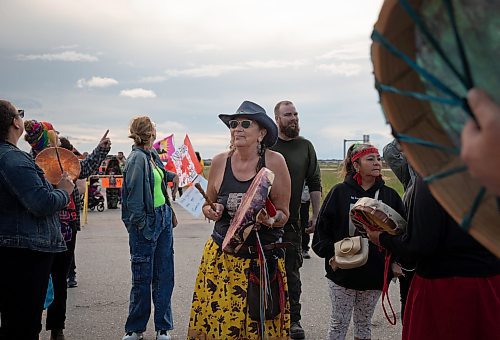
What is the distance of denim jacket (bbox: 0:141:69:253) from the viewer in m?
3.28

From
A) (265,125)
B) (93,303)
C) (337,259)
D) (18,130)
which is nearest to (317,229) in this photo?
Answer: (337,259)

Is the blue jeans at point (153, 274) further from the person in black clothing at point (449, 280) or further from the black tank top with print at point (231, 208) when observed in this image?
the person in black clothing at point (449, 280)

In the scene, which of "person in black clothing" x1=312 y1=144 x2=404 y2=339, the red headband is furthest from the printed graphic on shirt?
the red headband

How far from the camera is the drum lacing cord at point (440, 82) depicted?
1015mm

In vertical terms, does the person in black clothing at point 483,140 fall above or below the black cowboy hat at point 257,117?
below

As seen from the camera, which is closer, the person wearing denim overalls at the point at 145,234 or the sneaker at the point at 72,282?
the person wearing denim overalls at the point at 145,234

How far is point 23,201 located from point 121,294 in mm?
3351

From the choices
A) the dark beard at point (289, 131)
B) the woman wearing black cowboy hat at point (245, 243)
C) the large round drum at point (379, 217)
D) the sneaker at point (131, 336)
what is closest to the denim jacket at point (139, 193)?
the sneaker at point (131, 336)

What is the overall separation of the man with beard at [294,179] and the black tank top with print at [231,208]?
132cm

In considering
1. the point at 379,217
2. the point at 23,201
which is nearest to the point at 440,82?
the point at 379,217

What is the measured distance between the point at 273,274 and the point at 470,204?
7.79 feet

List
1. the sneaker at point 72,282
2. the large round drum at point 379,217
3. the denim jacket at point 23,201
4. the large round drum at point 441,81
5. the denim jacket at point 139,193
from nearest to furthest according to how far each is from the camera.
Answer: the large round drum at point 441,81, the large round drum at point 379,217, the denim jacket at point 23,201, the denim jacket at point 139,193, the sneaker at point 72,282

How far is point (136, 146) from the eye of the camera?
4.79 meters

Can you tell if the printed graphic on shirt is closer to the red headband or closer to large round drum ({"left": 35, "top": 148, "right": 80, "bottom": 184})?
the red headband
